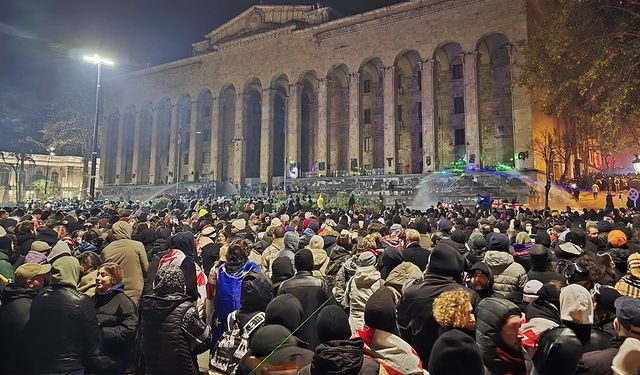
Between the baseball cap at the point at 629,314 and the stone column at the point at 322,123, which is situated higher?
the stone column at the point at 322,123

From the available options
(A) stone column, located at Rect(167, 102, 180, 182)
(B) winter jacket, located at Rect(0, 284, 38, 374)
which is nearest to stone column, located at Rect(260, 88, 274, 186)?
(A) stone column, located at Rect(167, 102, 180, 182)

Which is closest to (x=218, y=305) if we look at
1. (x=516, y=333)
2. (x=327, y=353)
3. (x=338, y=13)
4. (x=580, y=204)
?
(x=327, y=353)

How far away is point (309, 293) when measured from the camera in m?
4.04

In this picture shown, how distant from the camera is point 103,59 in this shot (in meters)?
20.4

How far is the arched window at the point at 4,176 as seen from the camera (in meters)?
50.8

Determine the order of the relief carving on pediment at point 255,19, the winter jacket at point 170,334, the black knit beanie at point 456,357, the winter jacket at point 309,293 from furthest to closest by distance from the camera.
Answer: the relief carving on pediment at point 255,19 → the winter jacket at point 309,293 → the winter jacket at point 170,334 → the black knit beanie at point 456,357

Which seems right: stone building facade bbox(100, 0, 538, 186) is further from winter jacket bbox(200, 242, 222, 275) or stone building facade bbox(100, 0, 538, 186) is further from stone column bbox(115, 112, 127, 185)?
winter jacket bbox(200, 242, 222, 275)

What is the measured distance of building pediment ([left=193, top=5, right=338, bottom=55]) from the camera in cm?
3775

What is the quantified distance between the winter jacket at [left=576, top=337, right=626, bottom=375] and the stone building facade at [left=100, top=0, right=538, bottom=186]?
24.9 metres

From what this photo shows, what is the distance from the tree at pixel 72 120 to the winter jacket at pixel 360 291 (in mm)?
56006

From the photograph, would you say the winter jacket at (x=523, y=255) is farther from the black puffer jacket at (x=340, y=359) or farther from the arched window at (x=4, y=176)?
the arched window at (x=4, y=176)

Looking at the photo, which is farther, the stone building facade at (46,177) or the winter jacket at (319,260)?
the stone building facade at (46,177)

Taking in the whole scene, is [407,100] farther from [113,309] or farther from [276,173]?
[113,309]

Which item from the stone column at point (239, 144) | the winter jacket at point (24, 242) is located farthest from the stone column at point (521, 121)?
the winter jacket at point (24, 242)
